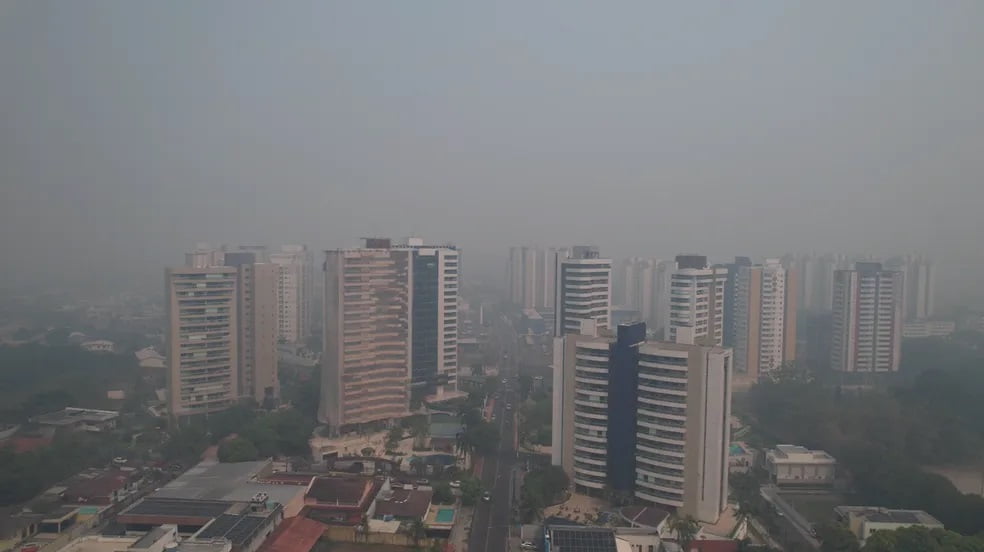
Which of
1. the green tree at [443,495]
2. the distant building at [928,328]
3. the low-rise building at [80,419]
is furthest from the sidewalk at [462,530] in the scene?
the distant building at [928,328]

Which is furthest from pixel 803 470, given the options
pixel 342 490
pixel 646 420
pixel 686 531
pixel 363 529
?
pixel 342 490

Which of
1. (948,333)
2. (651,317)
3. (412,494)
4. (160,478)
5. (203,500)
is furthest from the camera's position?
(651,317)

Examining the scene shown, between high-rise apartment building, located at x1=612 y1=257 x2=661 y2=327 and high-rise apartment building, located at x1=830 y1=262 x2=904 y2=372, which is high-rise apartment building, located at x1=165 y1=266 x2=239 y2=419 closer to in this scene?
high-rise apartment building, located at x1=612 y1=257 x2=661 y2=327

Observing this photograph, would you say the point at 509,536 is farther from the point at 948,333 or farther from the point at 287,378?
the point at 948,333

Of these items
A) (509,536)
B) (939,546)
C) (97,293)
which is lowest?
(509,536)

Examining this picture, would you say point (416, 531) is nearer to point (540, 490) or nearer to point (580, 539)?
point (540, 490)

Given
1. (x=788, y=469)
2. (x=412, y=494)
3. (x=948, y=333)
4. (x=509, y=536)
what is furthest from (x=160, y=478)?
(x=948, y=333)

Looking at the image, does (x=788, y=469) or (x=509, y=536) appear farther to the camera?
(x=788, y=469)
